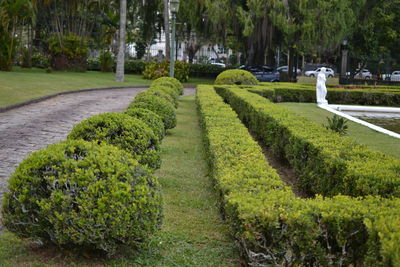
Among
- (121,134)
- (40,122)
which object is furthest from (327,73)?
(121,134)

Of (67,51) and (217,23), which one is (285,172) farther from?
(67,51)

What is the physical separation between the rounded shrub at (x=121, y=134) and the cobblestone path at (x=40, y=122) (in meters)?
1.25

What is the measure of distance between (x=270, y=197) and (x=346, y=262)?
0.80 metres

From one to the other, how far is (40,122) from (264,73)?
22205mm

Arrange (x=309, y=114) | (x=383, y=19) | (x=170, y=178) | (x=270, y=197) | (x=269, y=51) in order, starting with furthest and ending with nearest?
(x=383, y=19), (x=269, y=51), (x=309, y=114), (x=170, y=178), (x=270, y=197)

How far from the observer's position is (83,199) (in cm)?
384

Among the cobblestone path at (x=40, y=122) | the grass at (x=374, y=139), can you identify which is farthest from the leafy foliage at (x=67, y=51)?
the grass at (x=374, y=139)

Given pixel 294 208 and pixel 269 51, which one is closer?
pixel 294 208

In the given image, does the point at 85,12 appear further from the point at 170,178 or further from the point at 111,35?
the point at 170,178

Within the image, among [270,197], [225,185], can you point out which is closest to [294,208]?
[270,197]

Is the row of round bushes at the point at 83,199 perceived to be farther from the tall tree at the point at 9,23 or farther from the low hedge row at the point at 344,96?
the tall tree at the point at 9,23

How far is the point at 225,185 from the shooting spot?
4828 mm

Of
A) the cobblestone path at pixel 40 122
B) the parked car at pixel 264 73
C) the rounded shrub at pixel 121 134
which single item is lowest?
the cobblestone path at pixel 40 122

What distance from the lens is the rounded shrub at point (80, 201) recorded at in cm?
383
